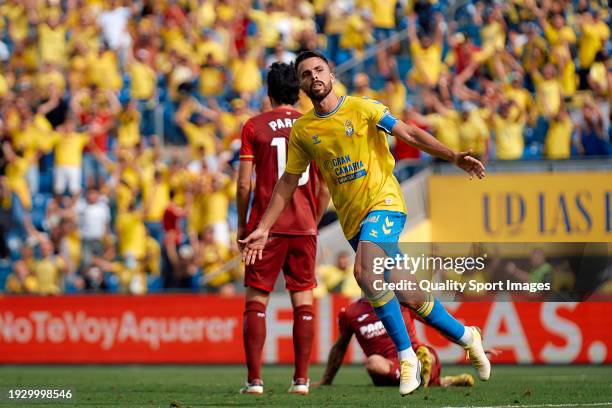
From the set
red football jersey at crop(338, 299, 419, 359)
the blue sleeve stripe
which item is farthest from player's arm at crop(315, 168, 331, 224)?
the blue sleeve stripe

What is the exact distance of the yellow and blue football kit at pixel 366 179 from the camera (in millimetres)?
8750

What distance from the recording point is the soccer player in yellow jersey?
8.73m

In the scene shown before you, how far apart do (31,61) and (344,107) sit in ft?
48.9

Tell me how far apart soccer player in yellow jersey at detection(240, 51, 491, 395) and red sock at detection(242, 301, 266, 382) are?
1508mm

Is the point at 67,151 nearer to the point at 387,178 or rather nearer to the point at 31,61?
the point at 31,61

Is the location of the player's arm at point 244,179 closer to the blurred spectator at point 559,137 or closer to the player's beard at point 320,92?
the player's beard at point 320,92

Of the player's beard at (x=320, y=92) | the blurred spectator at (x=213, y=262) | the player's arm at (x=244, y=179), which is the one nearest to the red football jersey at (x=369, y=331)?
the player's arm at (x=244, y=179)

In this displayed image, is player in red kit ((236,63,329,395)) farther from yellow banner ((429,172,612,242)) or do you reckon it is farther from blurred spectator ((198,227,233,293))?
blurred spectator ((198,227,233,293))

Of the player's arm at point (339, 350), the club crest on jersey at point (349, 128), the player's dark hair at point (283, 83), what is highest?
the player's dark hair at point (283, 83)

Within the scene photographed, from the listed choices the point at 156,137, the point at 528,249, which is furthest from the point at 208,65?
the point at 528,249

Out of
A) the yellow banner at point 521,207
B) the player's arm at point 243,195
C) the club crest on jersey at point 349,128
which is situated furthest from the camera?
the yellow banner at point 521,207

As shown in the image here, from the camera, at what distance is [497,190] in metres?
16.8

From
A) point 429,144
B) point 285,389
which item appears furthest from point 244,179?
point 429,144

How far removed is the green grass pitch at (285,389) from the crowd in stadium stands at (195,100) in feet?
9.59
